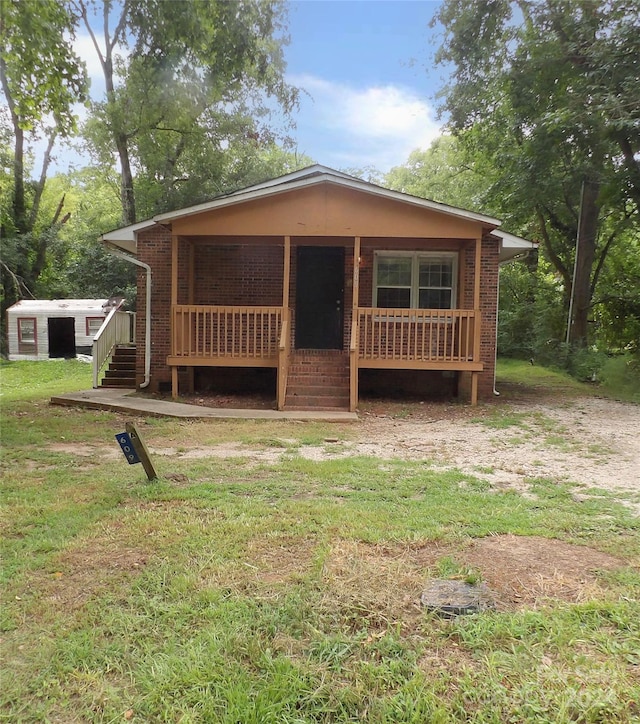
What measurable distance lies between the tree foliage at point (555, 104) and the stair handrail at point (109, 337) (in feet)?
36.5

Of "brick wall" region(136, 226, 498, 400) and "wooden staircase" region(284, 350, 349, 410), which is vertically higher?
"brick wall" region(136, 226, 498, 400)

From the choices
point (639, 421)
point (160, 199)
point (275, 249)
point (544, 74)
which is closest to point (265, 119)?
point (160, 199)

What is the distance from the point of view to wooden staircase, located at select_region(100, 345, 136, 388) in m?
11.0

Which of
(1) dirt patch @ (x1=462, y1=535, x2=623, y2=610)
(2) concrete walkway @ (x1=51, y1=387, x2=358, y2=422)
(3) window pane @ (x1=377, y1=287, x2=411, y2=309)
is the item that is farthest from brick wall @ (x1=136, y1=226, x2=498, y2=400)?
(1) dirt patch @ (x1=462, y1=535, x2=623, y2=610)

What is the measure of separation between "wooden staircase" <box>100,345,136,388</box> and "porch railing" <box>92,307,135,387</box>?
0.81ft

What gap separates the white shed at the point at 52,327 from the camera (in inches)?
746

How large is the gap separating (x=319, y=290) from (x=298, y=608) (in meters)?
8.74

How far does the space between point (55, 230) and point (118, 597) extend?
26.4 m

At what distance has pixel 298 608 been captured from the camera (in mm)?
2455

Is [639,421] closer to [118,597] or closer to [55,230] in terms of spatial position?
[118,597]

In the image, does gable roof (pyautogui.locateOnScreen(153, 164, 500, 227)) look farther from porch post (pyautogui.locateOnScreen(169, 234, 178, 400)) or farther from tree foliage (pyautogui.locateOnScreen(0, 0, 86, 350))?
tree foliage (pyautogui.locateOnScreen(0, 0, 86, 350))

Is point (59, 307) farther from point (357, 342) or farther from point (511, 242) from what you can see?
point (511, 242)

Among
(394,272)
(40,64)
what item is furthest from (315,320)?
(40,64)

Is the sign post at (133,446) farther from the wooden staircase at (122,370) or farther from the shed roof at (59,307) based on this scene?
the shed roof at (59,307)
